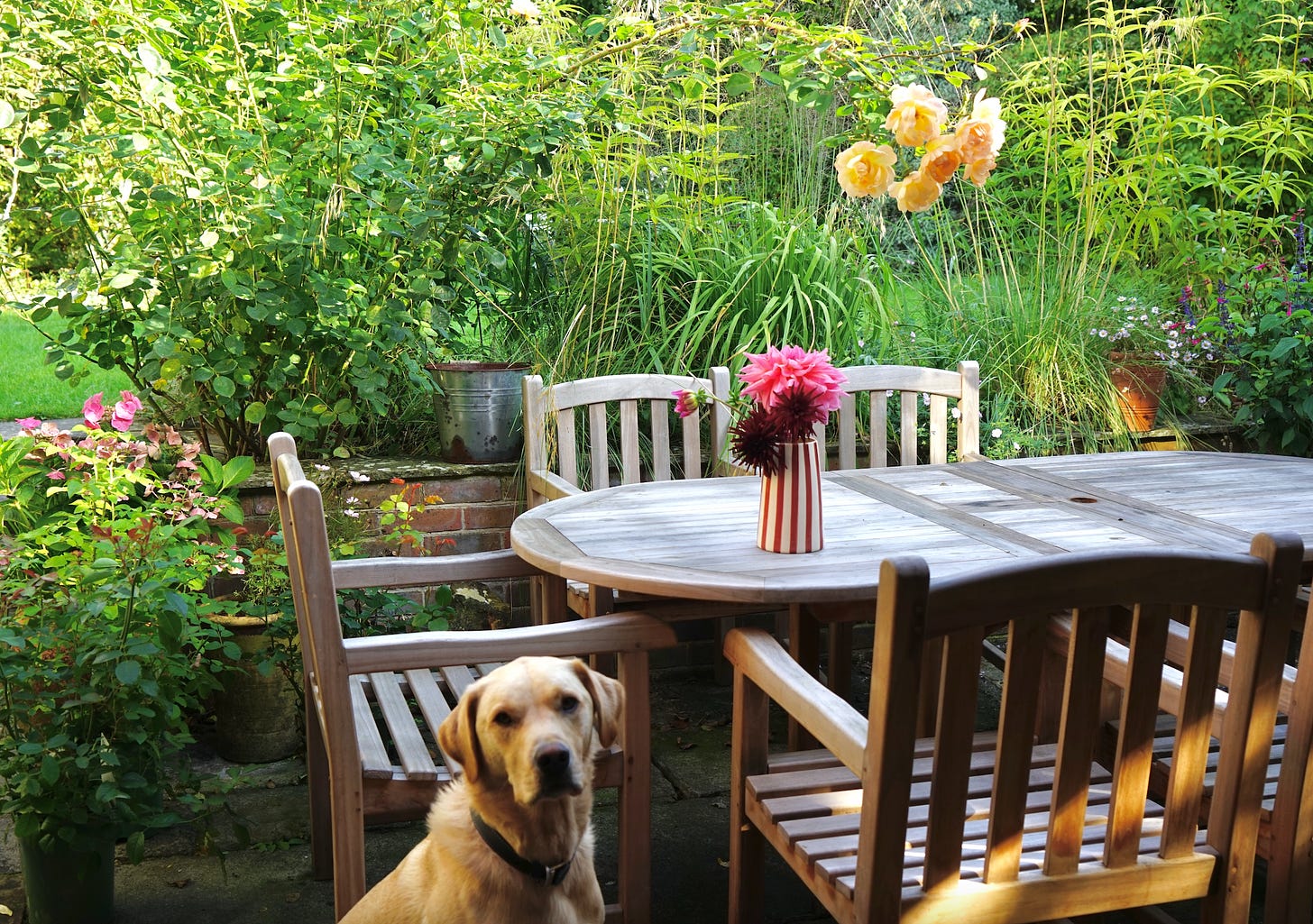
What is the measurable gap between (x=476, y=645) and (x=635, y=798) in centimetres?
43

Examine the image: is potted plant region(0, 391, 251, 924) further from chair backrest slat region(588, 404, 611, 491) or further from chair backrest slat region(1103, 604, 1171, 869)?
chair backrest slat region(1103, 604, 1171, 869)

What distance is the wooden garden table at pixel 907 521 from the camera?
7.07 feet

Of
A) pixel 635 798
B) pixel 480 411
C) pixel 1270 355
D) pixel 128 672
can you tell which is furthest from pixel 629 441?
pixel 1270 355

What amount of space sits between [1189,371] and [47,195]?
393 centimetres

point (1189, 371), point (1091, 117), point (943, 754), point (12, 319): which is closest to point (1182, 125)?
point (1091, 117)

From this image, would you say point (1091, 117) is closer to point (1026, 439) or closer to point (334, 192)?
point (1026, 439)

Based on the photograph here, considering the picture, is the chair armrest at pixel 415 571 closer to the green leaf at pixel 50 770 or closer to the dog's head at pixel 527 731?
the green leaf at pixel 50 770

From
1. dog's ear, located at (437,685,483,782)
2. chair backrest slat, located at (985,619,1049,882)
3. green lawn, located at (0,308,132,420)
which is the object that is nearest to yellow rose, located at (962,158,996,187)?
chair backrest slat, located at (985,619,1049,882)

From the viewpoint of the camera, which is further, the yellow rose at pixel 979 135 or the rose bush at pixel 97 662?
the yellow rose at pixel 979 135

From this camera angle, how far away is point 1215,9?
6871 millimetres

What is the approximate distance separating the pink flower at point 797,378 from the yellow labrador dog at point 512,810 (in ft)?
2.26

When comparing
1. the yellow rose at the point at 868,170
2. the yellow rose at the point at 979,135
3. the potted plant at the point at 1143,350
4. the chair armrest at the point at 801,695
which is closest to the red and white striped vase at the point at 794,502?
the chair armrest at the point at 801,695

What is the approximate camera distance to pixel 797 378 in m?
2.17

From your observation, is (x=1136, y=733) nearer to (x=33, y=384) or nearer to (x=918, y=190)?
(x=918, y=190)
